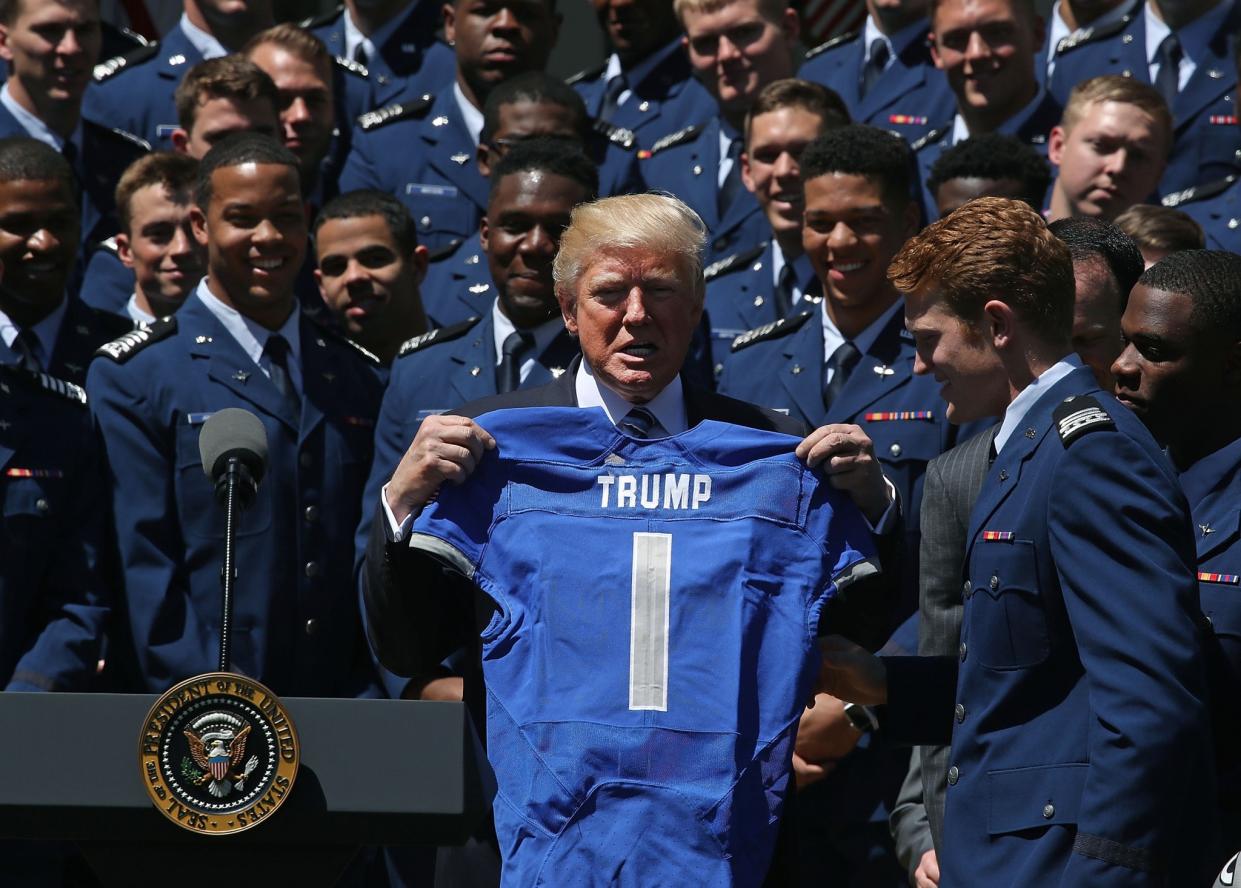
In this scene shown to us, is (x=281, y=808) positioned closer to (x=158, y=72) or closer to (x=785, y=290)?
(x=785, y=290)

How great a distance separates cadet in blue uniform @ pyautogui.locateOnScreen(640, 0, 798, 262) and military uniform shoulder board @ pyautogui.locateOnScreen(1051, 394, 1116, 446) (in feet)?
14.3

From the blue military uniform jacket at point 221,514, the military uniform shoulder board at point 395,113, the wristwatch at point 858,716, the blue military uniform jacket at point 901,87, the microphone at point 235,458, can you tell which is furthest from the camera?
the blue military uniform jacket at point 901,87

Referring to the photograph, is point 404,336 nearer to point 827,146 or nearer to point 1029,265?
point 827,146

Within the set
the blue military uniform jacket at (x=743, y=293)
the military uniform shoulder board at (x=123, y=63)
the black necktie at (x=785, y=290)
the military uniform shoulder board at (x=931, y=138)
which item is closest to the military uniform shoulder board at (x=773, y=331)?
the blue military uniform jacket at (x=743, y=293)

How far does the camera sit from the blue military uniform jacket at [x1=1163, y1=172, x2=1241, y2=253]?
6.98 metres

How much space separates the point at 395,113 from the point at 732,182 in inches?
57.2

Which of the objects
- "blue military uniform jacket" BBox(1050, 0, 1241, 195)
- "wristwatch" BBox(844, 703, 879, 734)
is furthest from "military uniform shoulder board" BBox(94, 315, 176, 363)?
"blue military uniform jacket" BBox(1050, 0, 1241, 195)

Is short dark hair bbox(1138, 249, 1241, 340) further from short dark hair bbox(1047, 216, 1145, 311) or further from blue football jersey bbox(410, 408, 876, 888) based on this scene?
blue football jersey bbox(410, 408, 876, 888)

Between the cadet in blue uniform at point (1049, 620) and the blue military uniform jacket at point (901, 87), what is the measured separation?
4.56m

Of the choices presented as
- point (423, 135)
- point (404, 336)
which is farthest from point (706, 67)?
point (404, 336)

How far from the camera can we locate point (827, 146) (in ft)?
21.0

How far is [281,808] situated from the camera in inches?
122

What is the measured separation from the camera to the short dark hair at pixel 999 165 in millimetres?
6723

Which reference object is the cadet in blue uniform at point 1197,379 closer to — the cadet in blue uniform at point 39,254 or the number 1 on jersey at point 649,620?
the number 1 on jersey at point 649,620
